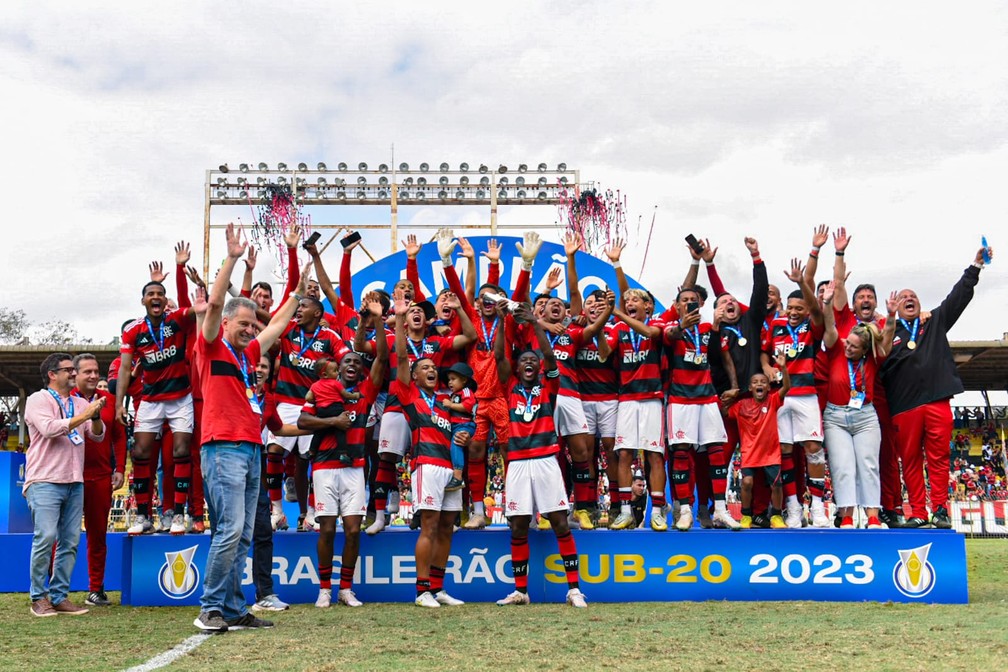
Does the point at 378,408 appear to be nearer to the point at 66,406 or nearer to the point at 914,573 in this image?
the point at 66,406

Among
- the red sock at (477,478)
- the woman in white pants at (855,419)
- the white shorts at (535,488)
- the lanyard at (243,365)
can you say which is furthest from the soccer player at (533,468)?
the woman in white pants at (855,419)

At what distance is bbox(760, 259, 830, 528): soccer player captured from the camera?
8.84 meters

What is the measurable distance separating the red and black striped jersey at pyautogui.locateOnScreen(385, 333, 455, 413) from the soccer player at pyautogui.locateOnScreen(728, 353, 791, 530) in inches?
116

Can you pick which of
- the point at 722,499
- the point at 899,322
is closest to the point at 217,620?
the point at 722,499

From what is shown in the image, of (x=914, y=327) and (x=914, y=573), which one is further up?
(x=914, y=327)

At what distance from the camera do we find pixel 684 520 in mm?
8688

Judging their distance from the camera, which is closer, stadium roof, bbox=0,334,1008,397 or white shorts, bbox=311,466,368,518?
white shorts, bbox=311,466,368,518

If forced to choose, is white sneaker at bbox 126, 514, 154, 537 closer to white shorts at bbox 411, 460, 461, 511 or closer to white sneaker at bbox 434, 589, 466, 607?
white shorts at bbox 411, 460, 461, 511

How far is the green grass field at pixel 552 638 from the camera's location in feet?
17.3

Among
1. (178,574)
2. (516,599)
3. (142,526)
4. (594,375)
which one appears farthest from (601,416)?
(142,526)

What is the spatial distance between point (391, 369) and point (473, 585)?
7.21 feet

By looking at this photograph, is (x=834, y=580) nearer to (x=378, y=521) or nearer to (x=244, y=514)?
(x=378, y=521)

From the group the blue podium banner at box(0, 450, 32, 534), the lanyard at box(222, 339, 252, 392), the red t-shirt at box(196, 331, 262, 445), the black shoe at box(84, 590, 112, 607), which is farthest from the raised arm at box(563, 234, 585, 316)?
the blue podium banner at box(0, 450, 32, 534)

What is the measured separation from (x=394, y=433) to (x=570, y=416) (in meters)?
1.72
